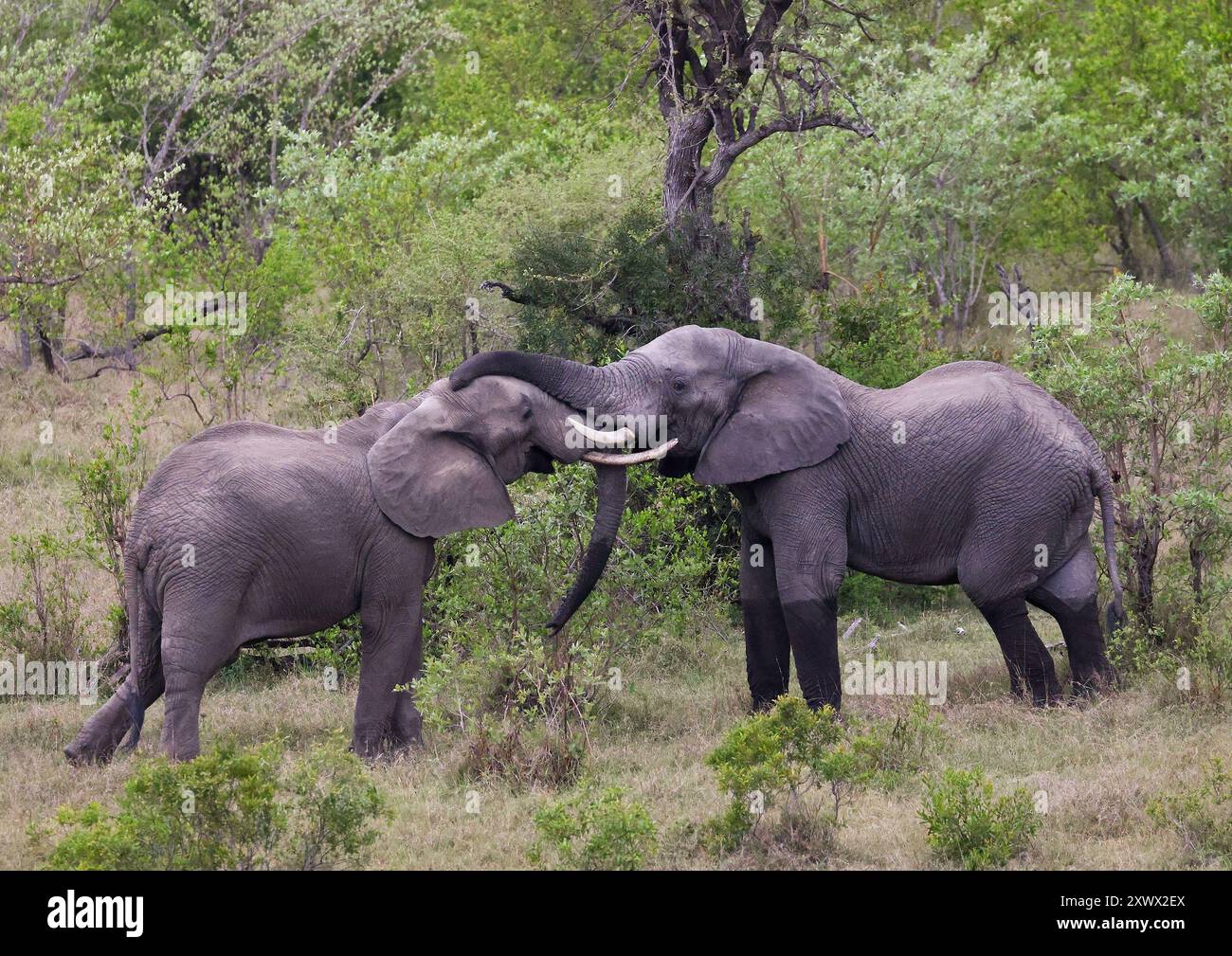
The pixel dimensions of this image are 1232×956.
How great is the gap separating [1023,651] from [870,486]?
1.43m

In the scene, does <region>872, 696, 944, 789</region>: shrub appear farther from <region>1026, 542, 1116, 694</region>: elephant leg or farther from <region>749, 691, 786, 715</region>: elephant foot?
<region>1026, 542, 1116, 694</region>: elephant leg

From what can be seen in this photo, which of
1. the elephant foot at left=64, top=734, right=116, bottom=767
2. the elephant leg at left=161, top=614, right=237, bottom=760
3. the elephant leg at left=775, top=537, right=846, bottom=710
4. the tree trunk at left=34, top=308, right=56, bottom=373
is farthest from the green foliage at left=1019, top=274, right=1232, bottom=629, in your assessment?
the tree trunk at left=34, top=308, right=56, bottom=373

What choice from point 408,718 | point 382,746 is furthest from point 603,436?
point 382,746

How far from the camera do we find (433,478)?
10.1 metres

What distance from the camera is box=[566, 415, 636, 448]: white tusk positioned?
9961mm

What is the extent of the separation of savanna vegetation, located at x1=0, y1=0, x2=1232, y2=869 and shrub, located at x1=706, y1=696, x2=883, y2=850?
0.02 m

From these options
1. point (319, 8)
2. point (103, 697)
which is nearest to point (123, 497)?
point (103, 697)

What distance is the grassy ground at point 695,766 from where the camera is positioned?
837 centimetres

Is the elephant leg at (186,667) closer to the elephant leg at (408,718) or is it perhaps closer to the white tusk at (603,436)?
the elephant leg at (408,718)

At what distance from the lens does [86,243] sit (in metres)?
19.8

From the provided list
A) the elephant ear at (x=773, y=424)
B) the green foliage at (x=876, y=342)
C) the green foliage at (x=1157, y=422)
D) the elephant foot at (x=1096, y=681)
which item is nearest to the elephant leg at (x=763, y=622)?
the elephant ear at (x=773, y=424)

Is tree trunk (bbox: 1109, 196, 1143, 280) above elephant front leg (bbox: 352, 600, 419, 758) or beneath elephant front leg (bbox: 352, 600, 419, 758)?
above

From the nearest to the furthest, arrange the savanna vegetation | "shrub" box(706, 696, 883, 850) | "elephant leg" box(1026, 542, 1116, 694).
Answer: "shrub" box(706, 696, 883, 850) → the savanna vegetation → "elephant leg" box(1026, 542, 1116, 694)

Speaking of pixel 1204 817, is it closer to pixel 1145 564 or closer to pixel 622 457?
pixel 622 457
